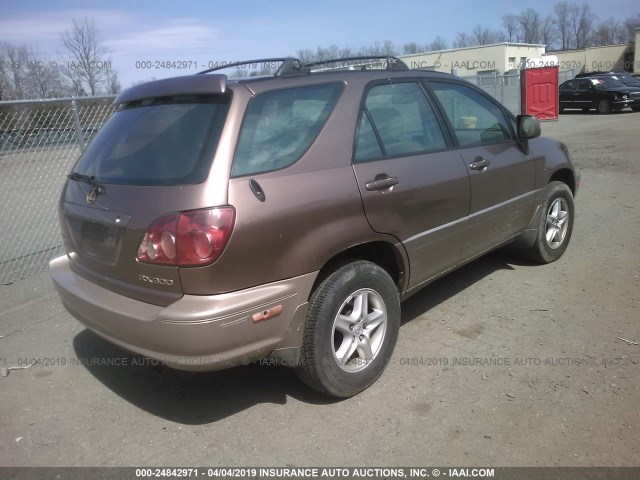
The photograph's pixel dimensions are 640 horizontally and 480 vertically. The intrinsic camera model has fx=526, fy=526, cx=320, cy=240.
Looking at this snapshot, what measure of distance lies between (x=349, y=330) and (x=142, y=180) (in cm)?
140

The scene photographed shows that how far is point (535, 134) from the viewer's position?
4.37 metres

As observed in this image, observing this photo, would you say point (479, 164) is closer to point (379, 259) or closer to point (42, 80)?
point (379, 259)

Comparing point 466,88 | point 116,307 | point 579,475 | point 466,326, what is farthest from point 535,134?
point 116,307

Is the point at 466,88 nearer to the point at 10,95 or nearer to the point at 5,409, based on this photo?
the point at 5,409

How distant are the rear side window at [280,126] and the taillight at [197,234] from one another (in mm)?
252

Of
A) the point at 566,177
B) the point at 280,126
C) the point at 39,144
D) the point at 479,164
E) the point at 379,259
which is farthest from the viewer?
the point at 39,144

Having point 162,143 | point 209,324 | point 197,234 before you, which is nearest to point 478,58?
point 162,143

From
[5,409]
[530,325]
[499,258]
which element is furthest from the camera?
[499,258]

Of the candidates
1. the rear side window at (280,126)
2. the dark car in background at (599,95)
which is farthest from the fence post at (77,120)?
the dark car in background at (599,95)

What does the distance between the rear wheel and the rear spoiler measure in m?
21.9

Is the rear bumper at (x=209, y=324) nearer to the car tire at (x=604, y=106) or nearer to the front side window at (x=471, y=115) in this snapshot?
the front side window at (x=471, y=115)

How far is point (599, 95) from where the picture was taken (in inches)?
817

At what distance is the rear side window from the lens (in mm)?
2633

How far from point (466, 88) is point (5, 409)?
3920 millimetres
